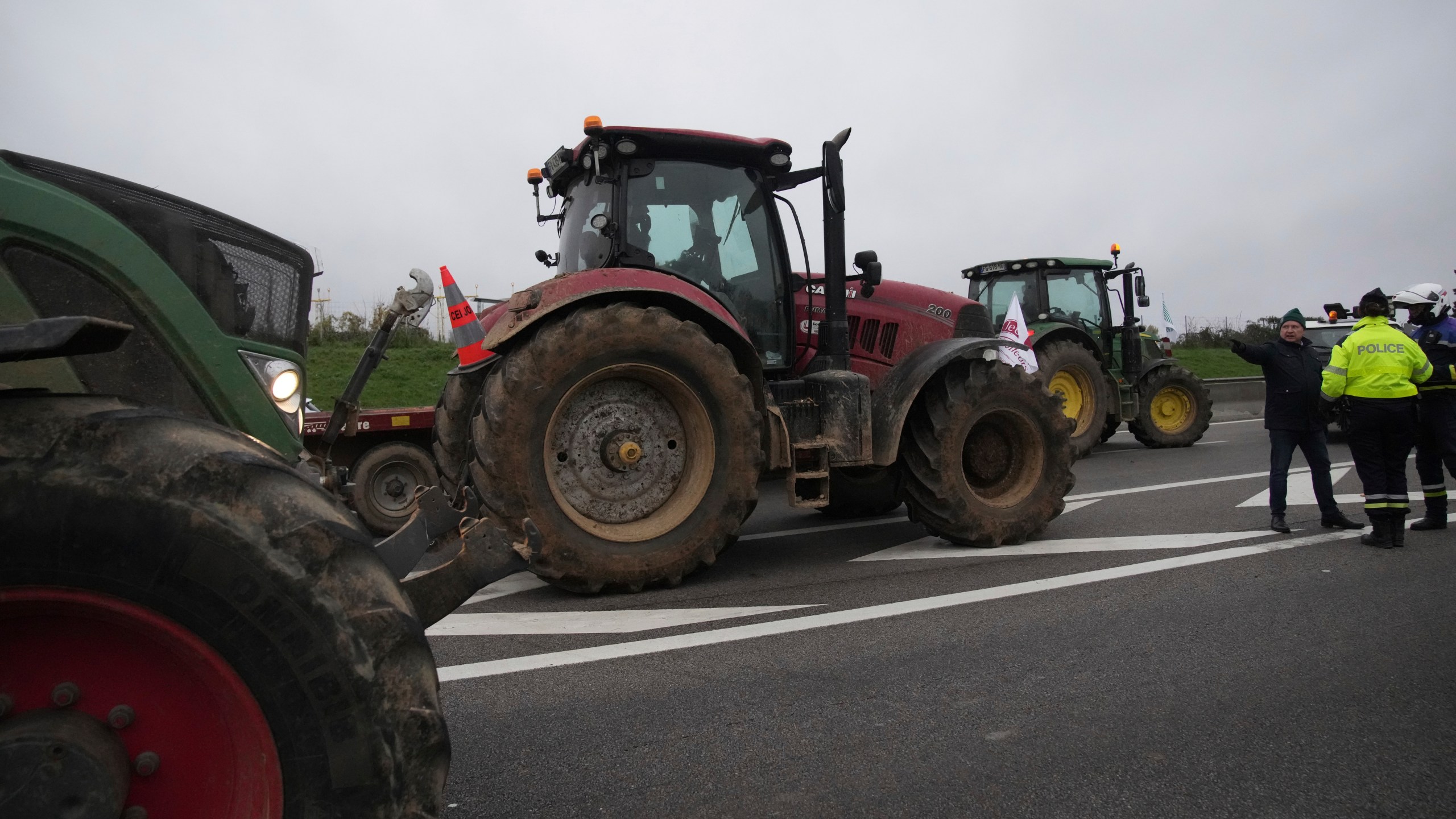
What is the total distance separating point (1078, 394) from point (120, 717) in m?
11.8

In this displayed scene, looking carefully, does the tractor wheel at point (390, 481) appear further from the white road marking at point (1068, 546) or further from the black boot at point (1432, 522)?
the black boot at point (1432, 522)

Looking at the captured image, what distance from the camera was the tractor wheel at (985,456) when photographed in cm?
561

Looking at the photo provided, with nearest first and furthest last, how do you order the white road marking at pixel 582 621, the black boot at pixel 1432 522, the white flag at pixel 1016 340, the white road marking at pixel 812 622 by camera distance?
the white road marking at pixel 812 622, the white road marking at pixel 582 621, the white flag at pixel 1016 340, the black boot at pixel 1432 522

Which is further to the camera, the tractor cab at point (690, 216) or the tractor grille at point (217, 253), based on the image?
the tractor cab at point (690, 216)

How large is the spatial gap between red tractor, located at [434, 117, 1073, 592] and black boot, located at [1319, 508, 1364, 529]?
7.08ft

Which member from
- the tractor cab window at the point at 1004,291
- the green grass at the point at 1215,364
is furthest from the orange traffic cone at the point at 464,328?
the green grass at the point at 1215,364

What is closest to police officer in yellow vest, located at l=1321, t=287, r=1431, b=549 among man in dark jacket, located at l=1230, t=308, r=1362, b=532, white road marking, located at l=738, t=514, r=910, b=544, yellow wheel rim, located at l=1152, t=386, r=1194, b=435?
man in dark jacket, located at l=1230, t=308, r=1362, b=532

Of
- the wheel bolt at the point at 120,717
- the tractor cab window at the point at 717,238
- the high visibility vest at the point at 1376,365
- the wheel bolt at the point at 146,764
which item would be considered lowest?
the wheel bolt at the point at 146,764

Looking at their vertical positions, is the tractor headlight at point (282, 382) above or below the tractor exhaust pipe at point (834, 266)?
below

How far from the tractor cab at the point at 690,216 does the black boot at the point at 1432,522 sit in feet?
15.7

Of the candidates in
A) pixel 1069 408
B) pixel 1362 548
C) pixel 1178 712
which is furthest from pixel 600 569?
pixel 1069 408

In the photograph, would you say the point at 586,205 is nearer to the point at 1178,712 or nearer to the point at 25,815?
the point at 1178,712

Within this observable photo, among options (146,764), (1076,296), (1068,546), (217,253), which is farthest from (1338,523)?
(146,764)

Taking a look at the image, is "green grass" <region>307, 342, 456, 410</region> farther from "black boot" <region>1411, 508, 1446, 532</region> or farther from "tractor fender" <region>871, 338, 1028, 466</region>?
"black boot" <region>1411, 508, 1446, 532</region>
